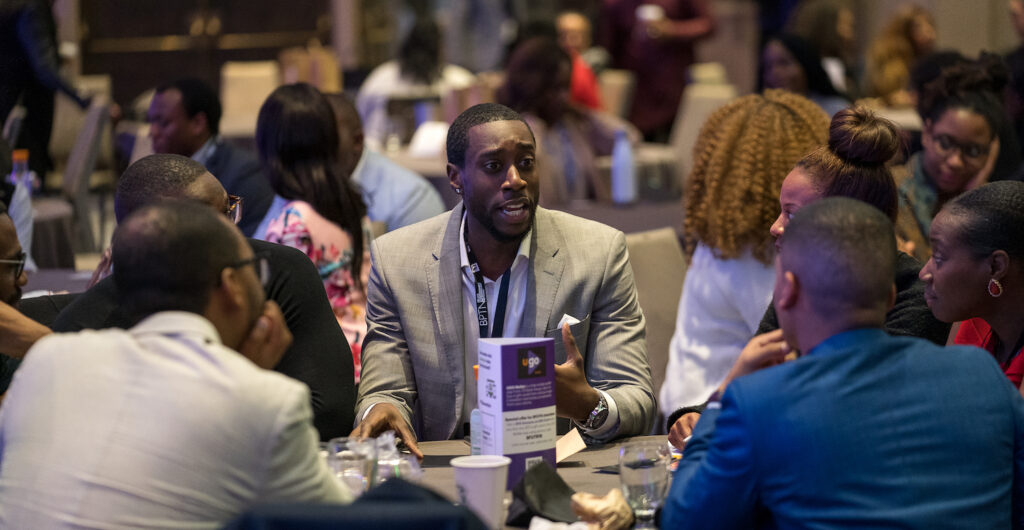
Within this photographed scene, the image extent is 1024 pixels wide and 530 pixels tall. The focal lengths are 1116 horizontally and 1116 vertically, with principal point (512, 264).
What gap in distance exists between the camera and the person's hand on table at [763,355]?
1.79 m

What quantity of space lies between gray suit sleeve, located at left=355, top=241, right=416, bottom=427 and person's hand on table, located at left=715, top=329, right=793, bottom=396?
37.7 inches

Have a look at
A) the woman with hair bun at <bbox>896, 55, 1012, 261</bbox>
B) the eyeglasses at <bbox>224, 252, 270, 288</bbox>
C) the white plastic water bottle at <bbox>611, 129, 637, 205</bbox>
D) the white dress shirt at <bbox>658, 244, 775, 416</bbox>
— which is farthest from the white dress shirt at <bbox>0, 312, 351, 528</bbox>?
the white plastic water bottle at <bbox>611, 129, 637, 205</bbox>

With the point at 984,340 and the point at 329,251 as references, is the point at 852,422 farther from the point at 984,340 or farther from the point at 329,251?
the point at 329,251

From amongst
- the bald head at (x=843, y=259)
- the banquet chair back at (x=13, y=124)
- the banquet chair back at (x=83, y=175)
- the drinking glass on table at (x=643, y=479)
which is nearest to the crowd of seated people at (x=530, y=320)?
the bald head at (x=843, y=259)

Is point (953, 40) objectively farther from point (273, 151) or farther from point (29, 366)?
point (29, 366)

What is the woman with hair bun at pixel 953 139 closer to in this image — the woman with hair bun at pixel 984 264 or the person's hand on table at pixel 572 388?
the woman with hair bun at pixel 984 264

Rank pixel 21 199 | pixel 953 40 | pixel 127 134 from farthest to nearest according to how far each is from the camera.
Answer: pixel 953 40, pixel 127 134, pixel 21 199

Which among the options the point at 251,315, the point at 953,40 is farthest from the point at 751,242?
the point at 953,40

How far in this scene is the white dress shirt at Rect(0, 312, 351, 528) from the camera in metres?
1.53

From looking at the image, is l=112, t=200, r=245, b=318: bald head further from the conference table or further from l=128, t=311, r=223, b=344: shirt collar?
the conference table

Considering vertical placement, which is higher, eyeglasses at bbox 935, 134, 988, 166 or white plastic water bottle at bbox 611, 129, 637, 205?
eyeglasses at bbox 935, 134, 988, 166

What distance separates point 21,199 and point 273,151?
1.12 metres

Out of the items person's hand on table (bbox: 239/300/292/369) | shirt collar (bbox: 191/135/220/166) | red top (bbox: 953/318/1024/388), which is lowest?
red top (bbox: 953/318/1024/388)

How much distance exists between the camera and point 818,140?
10.8 ft
